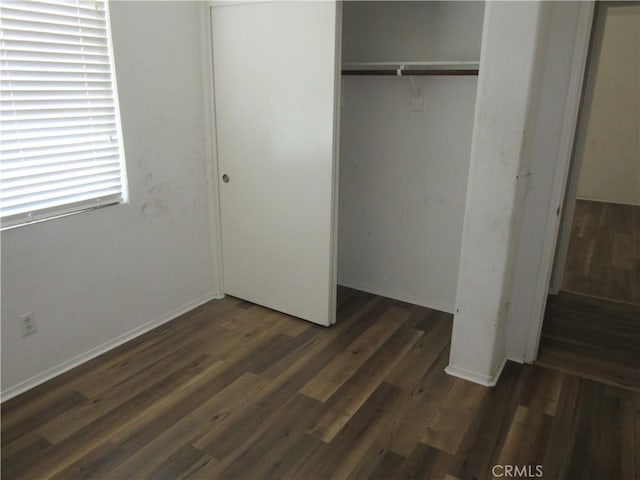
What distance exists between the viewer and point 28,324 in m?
2.48

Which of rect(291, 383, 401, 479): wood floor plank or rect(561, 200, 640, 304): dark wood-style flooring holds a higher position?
rect(561, 200, 640, 304): dark wood-style flooring

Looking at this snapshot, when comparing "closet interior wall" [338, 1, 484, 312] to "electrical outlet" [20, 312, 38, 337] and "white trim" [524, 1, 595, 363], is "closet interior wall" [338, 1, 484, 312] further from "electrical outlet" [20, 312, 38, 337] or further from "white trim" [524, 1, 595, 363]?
"electrical outlet" [20, 312, 38, 337]

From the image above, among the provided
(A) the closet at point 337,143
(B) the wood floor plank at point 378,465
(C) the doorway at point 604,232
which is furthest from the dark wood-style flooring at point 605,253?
(B) the wood floor plank at point 378,465

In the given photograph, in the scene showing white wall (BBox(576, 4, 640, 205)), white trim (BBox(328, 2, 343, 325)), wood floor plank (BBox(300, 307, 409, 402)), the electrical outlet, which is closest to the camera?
the electrical outlet

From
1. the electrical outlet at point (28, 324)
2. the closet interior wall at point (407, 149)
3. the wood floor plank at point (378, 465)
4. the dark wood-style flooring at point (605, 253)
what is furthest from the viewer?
the dark wood-style flooring at point (605, 253)

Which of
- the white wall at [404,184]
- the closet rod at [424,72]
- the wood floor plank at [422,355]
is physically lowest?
the wood floor plank at [422,355]

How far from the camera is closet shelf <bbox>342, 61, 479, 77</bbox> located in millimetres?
2930

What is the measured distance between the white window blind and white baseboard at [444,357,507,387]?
2166mm

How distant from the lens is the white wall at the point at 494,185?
2172mm

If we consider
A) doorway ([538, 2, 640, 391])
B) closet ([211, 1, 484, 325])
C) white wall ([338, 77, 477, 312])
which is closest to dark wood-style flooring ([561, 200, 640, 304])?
doorway ([538, 2, 640, 391])

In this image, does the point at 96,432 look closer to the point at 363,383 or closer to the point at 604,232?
the point at 363,383

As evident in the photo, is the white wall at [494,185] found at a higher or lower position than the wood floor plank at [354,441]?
higher

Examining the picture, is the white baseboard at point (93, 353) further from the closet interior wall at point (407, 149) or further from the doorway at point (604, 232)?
the doorway at point (604, 232)

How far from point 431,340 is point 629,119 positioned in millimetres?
4840
